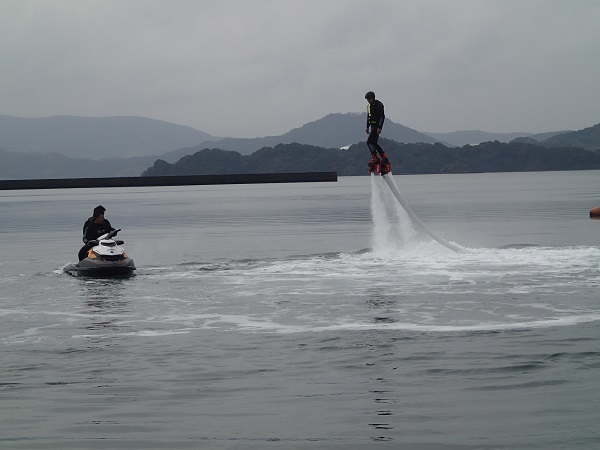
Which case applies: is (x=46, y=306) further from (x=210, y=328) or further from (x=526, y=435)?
(x=526, y=435)

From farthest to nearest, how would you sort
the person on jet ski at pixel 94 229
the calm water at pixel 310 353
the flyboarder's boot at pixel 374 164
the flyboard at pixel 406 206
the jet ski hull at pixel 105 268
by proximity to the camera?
the flyboard at pixel 406 206 < the flyboarder's boot at pixel 374 164 < the person on jet ski at pixel 94 229 < the jet ski hull at pixel 105 268 < the calm water at pixel 310 353

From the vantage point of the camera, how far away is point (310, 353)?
15.5 m

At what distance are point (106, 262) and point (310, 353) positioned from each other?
14026 millimetres

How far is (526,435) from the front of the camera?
1040 cm

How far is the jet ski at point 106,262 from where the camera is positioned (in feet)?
92.1

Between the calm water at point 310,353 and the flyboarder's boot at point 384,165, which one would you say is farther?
the flyboarder's boot at point 384,165

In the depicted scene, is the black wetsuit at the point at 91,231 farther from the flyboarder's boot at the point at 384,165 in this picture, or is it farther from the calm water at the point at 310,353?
the flyboarder's boot at the point at 384,165

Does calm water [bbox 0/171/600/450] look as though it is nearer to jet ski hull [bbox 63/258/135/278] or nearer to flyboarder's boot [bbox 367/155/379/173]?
jet ski hull [bbox 63/258/135/278]

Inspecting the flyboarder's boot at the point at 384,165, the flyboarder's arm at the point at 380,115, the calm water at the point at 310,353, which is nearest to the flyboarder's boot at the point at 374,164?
the flyboarder's boot at the point at 384,165

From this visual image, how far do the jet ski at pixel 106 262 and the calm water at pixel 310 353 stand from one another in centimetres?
64

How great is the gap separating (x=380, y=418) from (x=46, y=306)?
518 inches

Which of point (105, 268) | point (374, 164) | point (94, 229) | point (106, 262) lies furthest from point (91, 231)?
point (374, 164)

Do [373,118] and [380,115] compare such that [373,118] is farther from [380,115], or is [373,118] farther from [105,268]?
[105,268]

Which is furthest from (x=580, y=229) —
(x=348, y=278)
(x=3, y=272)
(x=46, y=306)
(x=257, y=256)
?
(x=46, y=306)
